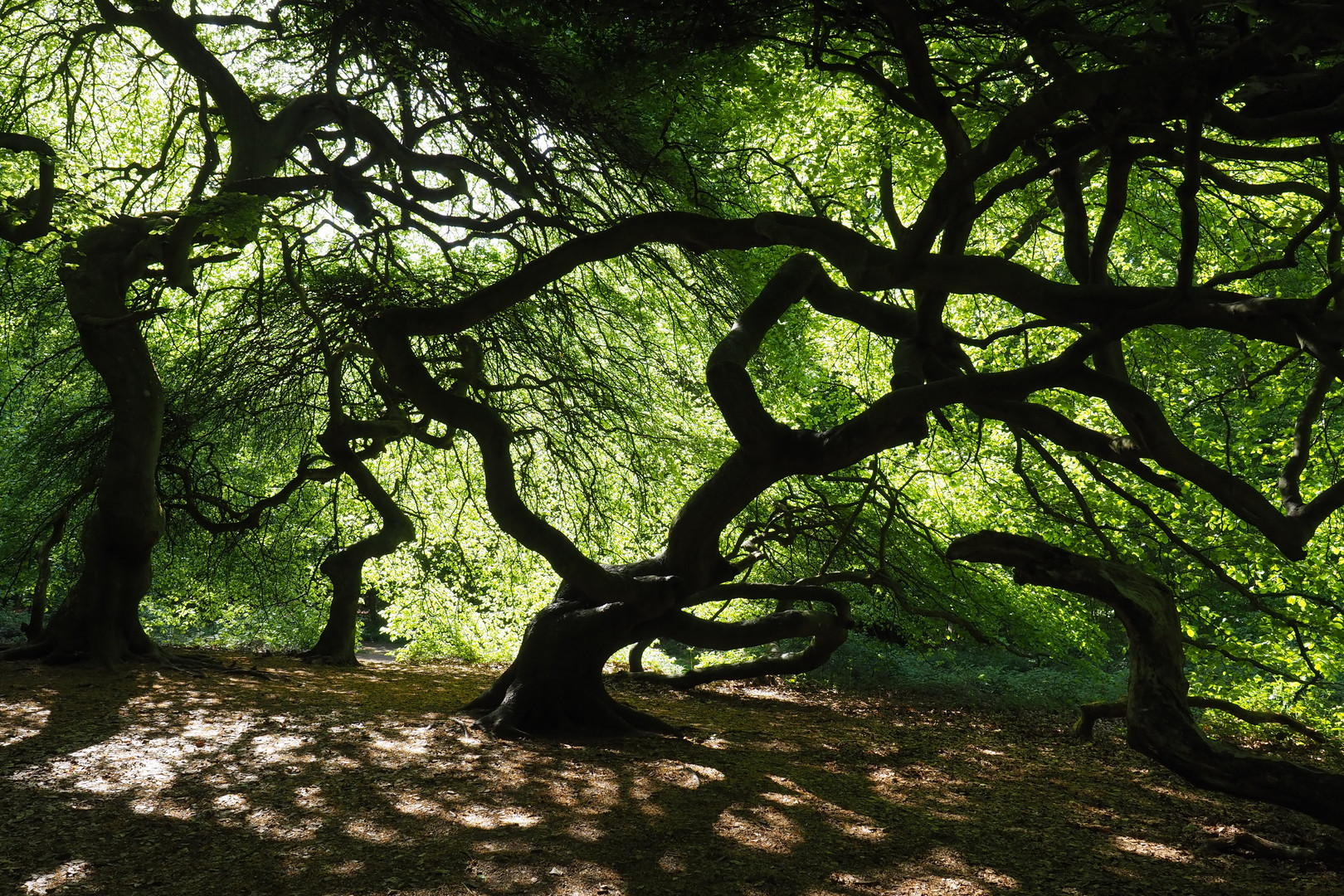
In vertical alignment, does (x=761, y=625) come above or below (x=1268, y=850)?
above

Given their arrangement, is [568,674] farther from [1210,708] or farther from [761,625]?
[1210,708]

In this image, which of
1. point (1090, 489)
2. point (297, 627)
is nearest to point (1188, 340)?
point (1090, 489)

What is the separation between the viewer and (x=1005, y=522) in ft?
31.9

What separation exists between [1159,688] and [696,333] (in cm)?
553

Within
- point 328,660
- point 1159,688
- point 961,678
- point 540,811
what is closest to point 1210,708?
point 1159,688

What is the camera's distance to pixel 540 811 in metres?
4.27

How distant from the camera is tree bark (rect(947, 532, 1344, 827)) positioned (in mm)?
4078

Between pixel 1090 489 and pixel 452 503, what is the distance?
762cm

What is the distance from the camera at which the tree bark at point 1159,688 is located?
4078 millimetres

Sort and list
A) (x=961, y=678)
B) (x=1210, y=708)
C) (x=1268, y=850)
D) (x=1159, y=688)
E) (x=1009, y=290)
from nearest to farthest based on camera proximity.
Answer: (x=1268, y=850) < (x=1159, y=688) < (x=1009, y=290) < (x=1210, y=708) < (x=961, y=678)

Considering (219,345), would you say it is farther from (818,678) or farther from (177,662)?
(818,678)

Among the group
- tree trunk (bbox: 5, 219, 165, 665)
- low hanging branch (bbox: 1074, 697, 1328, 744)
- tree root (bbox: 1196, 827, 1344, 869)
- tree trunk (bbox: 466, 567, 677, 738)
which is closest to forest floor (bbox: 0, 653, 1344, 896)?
tree root (bbox: 1196, 827, 1344, 869)

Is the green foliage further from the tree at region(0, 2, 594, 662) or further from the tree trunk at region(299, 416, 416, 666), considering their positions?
the tree at region(0, 2, 594, 662)

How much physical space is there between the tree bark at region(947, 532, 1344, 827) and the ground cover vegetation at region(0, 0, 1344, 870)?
21mm
